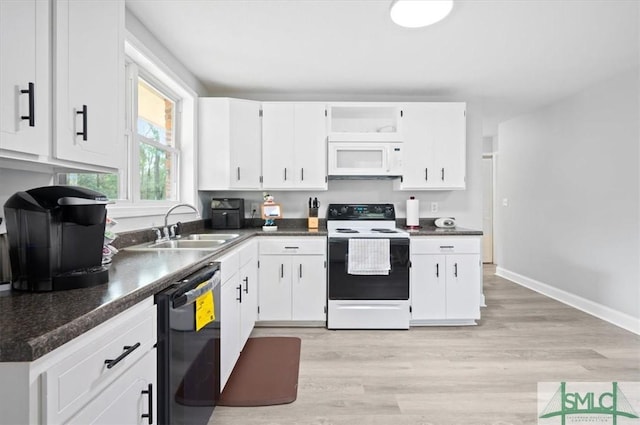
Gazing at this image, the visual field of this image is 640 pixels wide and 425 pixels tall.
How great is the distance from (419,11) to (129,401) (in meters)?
2.41

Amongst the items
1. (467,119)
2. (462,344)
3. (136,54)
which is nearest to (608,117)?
(467,119)

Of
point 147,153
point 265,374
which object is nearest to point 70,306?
point 265,374

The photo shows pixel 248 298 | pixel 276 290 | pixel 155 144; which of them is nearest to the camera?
pixel 248 298

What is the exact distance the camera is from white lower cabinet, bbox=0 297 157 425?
68 cm

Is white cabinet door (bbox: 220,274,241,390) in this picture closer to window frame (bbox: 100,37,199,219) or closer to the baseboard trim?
window frame (bbox: 100,37,199,219)

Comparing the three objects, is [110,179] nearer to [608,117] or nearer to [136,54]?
[136,54]

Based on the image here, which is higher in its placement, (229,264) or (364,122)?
(364,122)

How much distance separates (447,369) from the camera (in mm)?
2354

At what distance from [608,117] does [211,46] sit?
380 cm

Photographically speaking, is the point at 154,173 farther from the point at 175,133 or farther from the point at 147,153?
Result: the point at 175,133

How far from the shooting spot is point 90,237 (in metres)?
1.20

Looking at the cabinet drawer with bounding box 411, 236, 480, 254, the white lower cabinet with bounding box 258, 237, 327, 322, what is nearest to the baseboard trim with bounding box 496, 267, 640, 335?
the cabinet drawer with bounding box 411, 236, 480, 254

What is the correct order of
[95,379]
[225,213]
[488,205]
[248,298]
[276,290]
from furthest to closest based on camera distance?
[488,205]
[225,213]
[276,290]
[248,298]
[95,379]

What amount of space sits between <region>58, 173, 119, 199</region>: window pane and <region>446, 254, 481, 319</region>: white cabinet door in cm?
280
